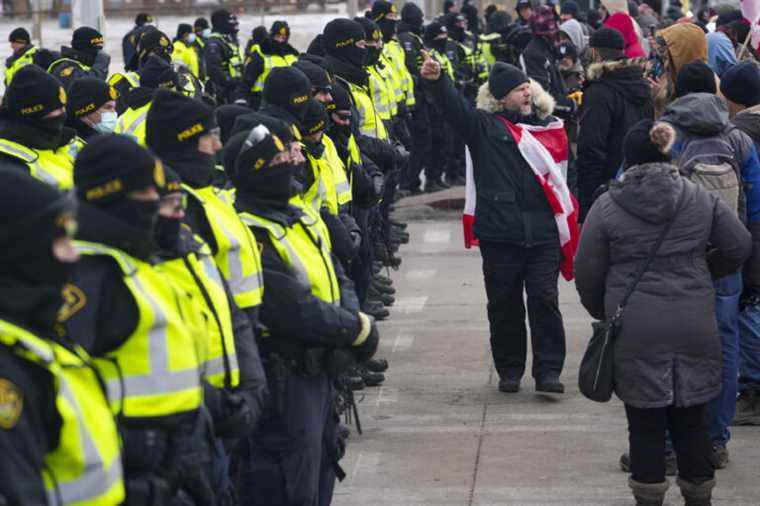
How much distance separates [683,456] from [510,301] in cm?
274

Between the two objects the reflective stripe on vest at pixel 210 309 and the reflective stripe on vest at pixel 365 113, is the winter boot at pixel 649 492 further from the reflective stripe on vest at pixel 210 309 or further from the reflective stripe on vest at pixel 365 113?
the reflective stripe on vest at pixel 365 113

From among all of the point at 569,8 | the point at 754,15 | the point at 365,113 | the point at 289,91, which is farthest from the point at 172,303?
the point at 569,8

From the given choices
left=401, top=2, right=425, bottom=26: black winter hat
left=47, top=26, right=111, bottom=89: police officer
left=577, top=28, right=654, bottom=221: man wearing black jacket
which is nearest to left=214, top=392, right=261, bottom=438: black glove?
left=577, top=28, right=654, bottom=221: man wearing black jacket

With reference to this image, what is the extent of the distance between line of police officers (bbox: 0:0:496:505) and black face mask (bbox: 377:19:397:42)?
760 cm

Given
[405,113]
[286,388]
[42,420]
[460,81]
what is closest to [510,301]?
[286,388]

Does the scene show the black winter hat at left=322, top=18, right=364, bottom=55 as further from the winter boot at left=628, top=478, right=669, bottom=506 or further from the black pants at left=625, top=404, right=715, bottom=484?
the winter boot at left=628, top=478, right=669, bottom=506

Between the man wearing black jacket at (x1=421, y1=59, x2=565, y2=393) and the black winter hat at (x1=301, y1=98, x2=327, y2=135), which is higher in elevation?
the black winter hat at (x1=301, y1=98, x2=327, y2=135)

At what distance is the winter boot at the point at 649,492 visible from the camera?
723 centimetres

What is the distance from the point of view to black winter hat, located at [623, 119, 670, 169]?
24.1 ft

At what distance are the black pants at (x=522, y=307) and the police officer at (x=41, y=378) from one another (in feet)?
→ 19.3

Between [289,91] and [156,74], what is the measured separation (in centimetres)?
291

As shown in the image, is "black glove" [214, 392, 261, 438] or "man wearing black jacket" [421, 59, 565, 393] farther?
"man wearing black jacket" [421, 59, 565, 393]

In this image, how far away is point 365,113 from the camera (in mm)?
12188

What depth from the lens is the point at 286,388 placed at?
6258mm
